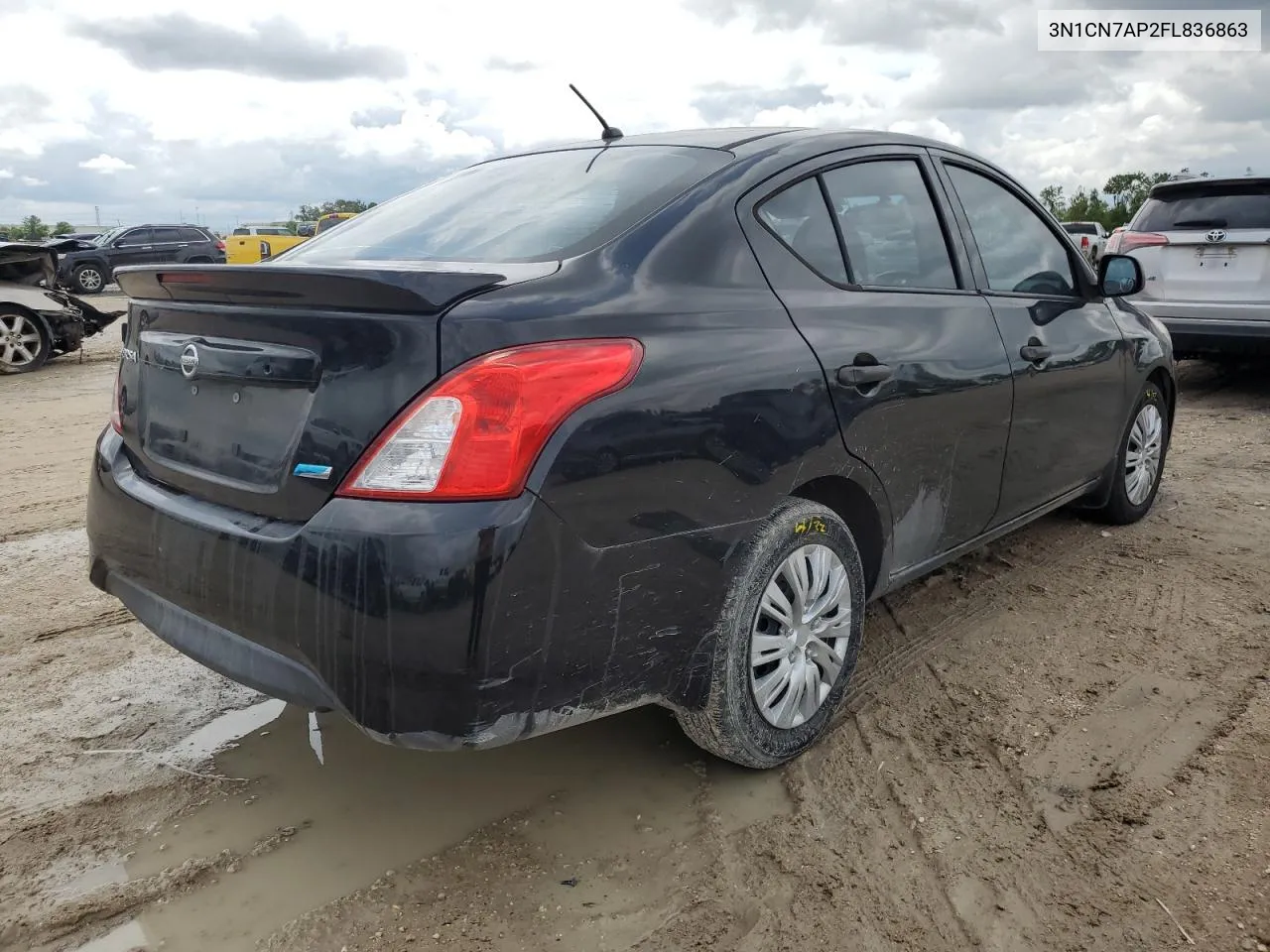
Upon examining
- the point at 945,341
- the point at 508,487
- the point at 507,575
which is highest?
the point at 945,341

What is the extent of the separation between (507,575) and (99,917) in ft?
3.91

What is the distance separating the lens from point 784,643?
256 centimetres

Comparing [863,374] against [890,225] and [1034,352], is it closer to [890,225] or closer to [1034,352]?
[890,225]

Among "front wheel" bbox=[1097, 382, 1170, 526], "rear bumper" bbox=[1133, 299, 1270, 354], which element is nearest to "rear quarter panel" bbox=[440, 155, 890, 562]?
"front wheel" bbox=[1097, 382, 1170, 526]

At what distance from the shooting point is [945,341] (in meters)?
3.01

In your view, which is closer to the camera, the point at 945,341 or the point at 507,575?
the point at 507,575

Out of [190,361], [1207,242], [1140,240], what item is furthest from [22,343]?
[1207,242]

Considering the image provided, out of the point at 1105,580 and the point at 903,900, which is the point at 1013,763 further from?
the point at 1105,580

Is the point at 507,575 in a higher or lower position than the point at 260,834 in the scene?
higher

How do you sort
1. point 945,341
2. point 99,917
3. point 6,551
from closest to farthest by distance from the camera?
point 99,917 < point 945,341 < point 6,551

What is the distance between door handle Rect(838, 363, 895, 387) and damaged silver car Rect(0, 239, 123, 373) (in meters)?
10.3

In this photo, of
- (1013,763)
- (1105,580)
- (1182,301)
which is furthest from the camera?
(1182,301)

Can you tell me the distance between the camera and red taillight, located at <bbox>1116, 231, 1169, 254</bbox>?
777cm

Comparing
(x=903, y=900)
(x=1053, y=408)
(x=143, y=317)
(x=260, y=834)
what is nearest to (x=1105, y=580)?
(x=1053, y=408)
